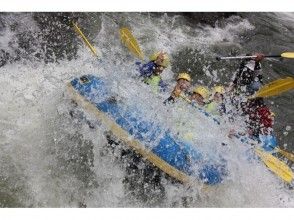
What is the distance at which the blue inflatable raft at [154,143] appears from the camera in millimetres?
2900

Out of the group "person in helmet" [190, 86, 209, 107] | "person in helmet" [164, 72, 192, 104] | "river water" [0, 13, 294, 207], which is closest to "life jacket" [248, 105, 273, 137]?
"river water" [0, 13, 294, 207]

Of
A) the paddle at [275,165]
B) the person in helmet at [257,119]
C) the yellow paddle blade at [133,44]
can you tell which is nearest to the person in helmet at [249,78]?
the person in helmet at [257,119]

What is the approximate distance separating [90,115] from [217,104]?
91 centimetres

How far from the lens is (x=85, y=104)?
3129 mm

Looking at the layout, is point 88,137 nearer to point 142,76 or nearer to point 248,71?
point 142,76

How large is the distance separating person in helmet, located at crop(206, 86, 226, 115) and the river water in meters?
0.21

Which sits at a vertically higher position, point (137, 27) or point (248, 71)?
point (248, 71)

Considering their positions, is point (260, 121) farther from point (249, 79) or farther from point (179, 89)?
point (179, 89)

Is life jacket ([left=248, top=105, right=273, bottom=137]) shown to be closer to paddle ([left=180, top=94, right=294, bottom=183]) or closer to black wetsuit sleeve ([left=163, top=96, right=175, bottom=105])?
paddle ([left=180, top=94, right=294, bottom=183])

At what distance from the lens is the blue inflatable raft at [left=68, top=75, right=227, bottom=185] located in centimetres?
290

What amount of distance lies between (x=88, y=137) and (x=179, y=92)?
708mm

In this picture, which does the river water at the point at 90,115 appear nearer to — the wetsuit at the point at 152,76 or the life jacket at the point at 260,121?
the wetsuit at the point at 152,76

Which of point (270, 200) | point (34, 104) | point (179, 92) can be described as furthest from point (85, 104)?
point (270, 200)

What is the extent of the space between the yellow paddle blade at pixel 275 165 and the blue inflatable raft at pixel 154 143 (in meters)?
0.29
